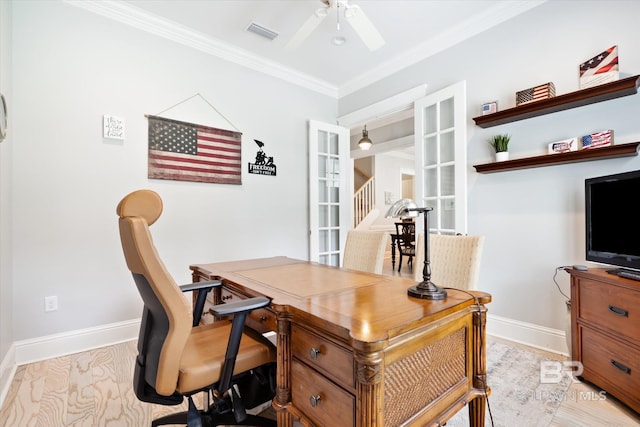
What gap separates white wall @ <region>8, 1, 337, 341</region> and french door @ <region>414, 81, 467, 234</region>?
6.63 ft

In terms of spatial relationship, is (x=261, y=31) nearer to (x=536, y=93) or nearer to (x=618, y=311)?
(x=536, y=93)

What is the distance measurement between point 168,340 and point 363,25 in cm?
229

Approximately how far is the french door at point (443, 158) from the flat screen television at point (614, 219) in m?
0.97

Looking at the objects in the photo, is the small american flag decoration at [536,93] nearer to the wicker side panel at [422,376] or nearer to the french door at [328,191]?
the wicker side panel at [422,376]

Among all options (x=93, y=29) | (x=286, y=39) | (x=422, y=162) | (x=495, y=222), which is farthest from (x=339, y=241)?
(x=93, y=29)

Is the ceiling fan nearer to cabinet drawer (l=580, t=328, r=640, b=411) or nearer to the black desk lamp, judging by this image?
the black desk lamp

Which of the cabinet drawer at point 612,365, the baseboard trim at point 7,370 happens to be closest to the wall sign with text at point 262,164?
the baseboard trim at point 7,370

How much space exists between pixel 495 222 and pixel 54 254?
3.82m

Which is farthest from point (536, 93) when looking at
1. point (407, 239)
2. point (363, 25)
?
point (407, 239)

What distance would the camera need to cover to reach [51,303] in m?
2.43

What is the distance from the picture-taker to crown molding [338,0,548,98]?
103 inches

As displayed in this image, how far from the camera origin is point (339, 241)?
435 centimetres

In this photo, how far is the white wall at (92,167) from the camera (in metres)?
2.35

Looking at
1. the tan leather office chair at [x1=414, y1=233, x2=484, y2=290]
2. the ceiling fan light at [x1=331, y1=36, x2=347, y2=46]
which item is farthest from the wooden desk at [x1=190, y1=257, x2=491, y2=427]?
the ceiling fan light at [x1=331, y1=36, x2=347, y2=46]
